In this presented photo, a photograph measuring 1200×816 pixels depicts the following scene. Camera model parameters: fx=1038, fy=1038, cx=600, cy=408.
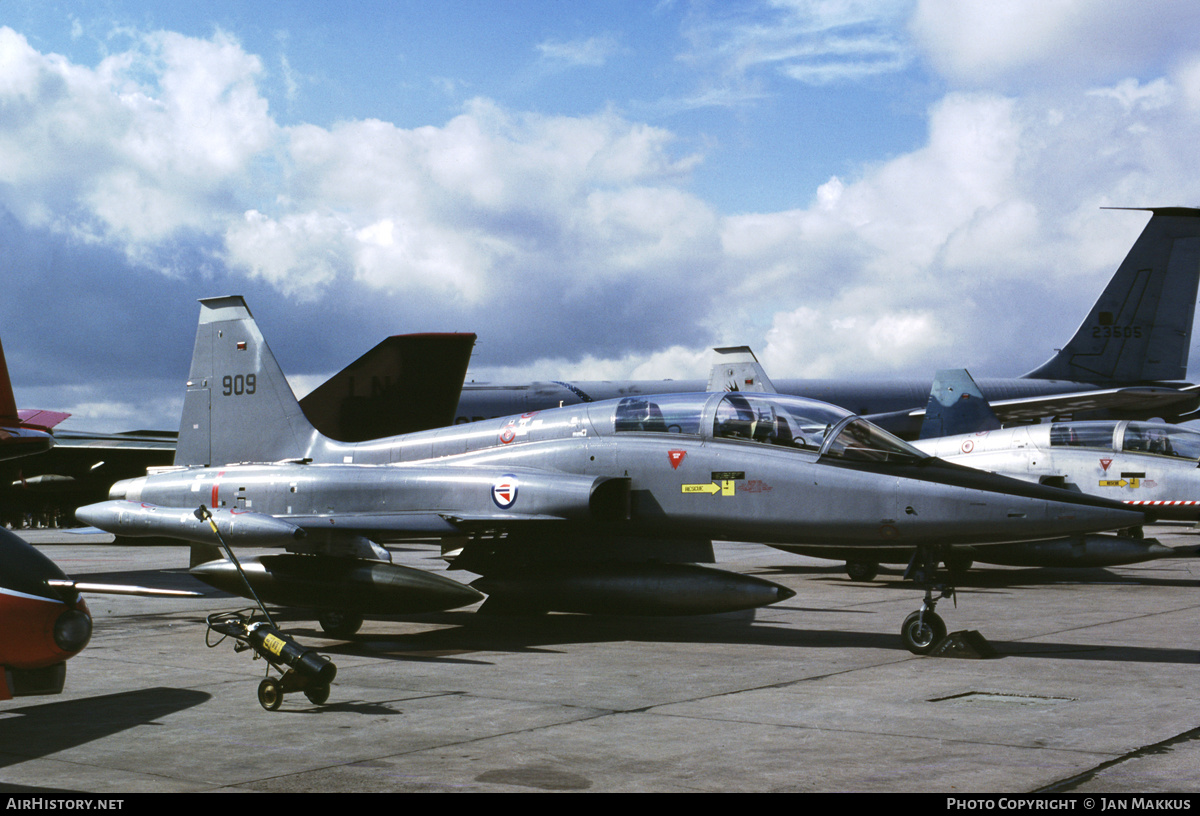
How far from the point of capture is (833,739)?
242 inches

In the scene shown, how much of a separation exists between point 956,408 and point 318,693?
19.2 metres

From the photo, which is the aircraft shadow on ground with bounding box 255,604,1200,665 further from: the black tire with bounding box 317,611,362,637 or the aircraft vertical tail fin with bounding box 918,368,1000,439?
the aircraft vertical tail fin with bounding box 918,368,1000,439

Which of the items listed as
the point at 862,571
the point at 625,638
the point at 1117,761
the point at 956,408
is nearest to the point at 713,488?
the point at 625,638

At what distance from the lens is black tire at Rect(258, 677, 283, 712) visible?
7051 mm

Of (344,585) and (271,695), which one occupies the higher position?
(344,585)

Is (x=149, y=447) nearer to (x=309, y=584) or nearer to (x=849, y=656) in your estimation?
(x=309, y=584)

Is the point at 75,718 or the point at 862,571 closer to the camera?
the point at 75,718

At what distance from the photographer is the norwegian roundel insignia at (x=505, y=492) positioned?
1104 cm

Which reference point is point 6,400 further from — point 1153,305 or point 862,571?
point 1153,305

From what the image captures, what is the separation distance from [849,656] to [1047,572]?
40.1 feet

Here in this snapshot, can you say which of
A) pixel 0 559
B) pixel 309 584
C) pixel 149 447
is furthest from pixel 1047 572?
pixel 149 447

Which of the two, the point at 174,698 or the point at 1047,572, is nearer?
the point at 174,698

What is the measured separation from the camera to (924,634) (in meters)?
9.48
